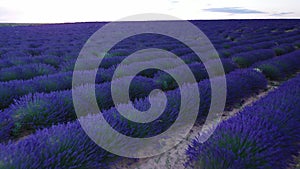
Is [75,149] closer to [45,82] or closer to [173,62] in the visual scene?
[45,82]

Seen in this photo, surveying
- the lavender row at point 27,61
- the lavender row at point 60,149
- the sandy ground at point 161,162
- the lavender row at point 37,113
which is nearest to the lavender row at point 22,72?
the lavender row at point 27,61

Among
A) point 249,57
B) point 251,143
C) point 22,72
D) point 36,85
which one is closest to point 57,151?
point 251,143

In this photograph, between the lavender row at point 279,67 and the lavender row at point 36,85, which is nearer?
the lavender row at point 36,85

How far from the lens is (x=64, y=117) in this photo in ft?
9.79

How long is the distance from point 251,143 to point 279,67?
431 cm

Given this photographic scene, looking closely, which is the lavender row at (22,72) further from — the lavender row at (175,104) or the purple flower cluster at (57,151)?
the purple flower cluster at (57,151)

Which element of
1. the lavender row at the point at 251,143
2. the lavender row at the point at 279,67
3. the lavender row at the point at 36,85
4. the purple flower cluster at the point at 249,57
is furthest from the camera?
the purple flower cluster at the point at 249,57

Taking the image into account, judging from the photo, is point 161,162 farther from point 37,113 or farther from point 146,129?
point 37,113

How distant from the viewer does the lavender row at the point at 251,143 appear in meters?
1.79

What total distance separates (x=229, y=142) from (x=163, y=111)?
989mm

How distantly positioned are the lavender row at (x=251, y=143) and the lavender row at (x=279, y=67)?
10.7 ft

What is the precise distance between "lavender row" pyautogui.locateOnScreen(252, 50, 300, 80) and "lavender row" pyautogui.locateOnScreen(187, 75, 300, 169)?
3.25 m

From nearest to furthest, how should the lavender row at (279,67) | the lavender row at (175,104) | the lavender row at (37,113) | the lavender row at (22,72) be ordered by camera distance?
the lavender row at (175,104) → the lavender row at (37,113) → the lavender row at (22,72) → the lavender row at (279,67)

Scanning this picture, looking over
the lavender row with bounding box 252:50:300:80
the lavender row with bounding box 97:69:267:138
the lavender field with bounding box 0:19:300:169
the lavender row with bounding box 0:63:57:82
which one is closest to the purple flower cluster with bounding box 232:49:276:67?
the lavender row with bounding box 252:50:300:80
